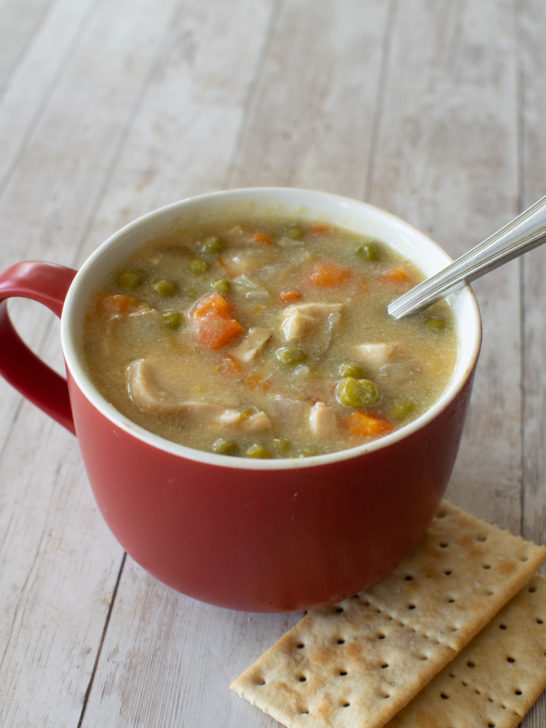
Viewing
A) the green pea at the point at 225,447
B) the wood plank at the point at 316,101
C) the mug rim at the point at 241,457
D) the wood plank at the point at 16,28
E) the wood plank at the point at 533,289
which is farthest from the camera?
the wood plank at the point at 16,28

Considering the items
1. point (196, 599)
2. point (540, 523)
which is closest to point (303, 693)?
point (196, 599)

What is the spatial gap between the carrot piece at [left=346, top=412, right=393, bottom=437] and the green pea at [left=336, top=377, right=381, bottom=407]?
0.03m

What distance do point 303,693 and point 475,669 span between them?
1.27 ft

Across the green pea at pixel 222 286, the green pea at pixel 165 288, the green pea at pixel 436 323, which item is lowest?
the green pea at pixel 436 323

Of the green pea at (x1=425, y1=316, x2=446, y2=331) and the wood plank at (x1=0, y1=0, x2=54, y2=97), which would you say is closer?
the green pea at (x1=425, y1=316, x2=446, y2=331)

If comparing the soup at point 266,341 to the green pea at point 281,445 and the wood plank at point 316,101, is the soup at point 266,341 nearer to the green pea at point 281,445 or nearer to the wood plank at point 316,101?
the green pea at point 281,445

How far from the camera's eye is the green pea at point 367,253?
2311mm

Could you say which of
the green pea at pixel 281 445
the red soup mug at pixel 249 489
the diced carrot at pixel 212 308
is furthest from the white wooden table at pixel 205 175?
the diced carrot at pixel 212 308

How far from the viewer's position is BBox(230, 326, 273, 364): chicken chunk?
2.05 meters

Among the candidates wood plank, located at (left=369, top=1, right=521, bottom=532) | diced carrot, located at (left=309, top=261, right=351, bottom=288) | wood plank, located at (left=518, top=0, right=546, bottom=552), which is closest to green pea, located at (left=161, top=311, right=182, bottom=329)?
diced carrot, located at (left=309, top=261, right=351, bottom=288)

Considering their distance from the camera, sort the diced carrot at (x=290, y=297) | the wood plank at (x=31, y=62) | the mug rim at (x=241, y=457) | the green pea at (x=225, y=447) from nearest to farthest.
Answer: the mug rim at (x=241, y=457), the green pea at (x=225, y=447), the diced carrot at (x=290, y=297), the wood plank at (x=31, y=62)

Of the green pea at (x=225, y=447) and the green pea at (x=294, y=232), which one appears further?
the green pea at (x=294, y=232)

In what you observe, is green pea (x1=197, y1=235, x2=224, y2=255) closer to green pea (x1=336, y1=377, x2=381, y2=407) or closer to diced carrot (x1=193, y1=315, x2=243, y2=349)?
diced carrot (x1=193, y1=315, x2=243, y2=349)

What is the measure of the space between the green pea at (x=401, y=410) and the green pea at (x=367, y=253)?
1.61ft
